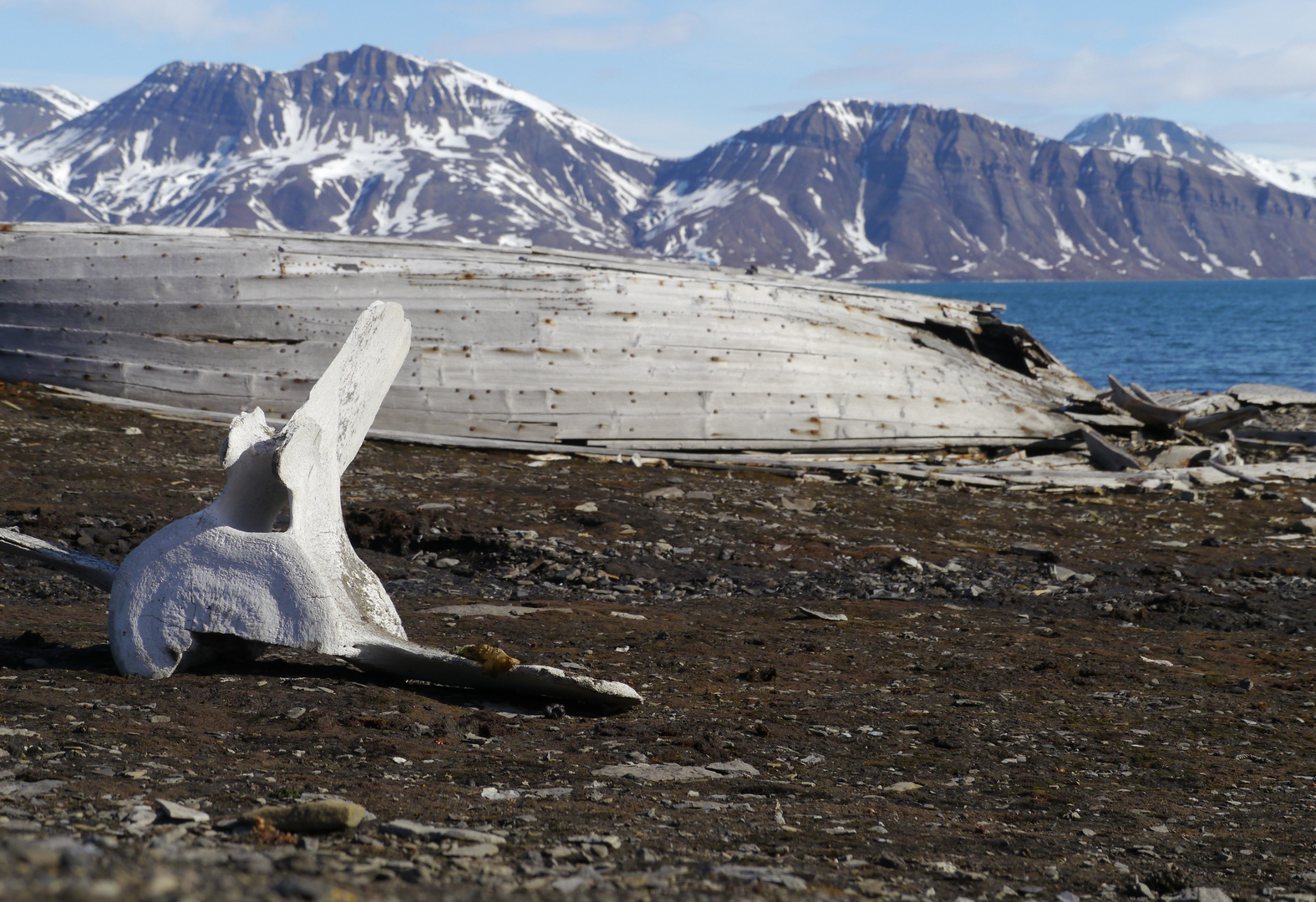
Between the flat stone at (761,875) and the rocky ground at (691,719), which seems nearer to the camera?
the flat stone at (761,875)

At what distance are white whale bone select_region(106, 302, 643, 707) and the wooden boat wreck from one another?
22.6 feet

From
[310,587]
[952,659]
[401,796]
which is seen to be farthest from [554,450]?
[401,796]

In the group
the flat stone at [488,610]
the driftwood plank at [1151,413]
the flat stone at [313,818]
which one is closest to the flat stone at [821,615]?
the flat stone at [488,610]

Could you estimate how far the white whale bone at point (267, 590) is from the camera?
4.28 m

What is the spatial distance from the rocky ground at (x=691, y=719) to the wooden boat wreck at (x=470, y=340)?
225 cm

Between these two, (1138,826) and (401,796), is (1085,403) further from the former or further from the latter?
(401,796)

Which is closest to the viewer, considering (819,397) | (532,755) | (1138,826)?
(1138,826)

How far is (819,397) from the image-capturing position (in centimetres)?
1270

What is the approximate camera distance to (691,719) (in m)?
4.45

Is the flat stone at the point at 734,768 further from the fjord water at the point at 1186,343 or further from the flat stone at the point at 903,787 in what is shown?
the fjord water at the point at 1186,343

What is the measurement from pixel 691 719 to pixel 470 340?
7909 millimetres

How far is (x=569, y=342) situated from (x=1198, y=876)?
9555 mm

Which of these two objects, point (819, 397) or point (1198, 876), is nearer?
point (1198, 876)

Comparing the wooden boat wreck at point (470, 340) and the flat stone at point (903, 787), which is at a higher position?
the wooden boat wreck at point (470, 340)
